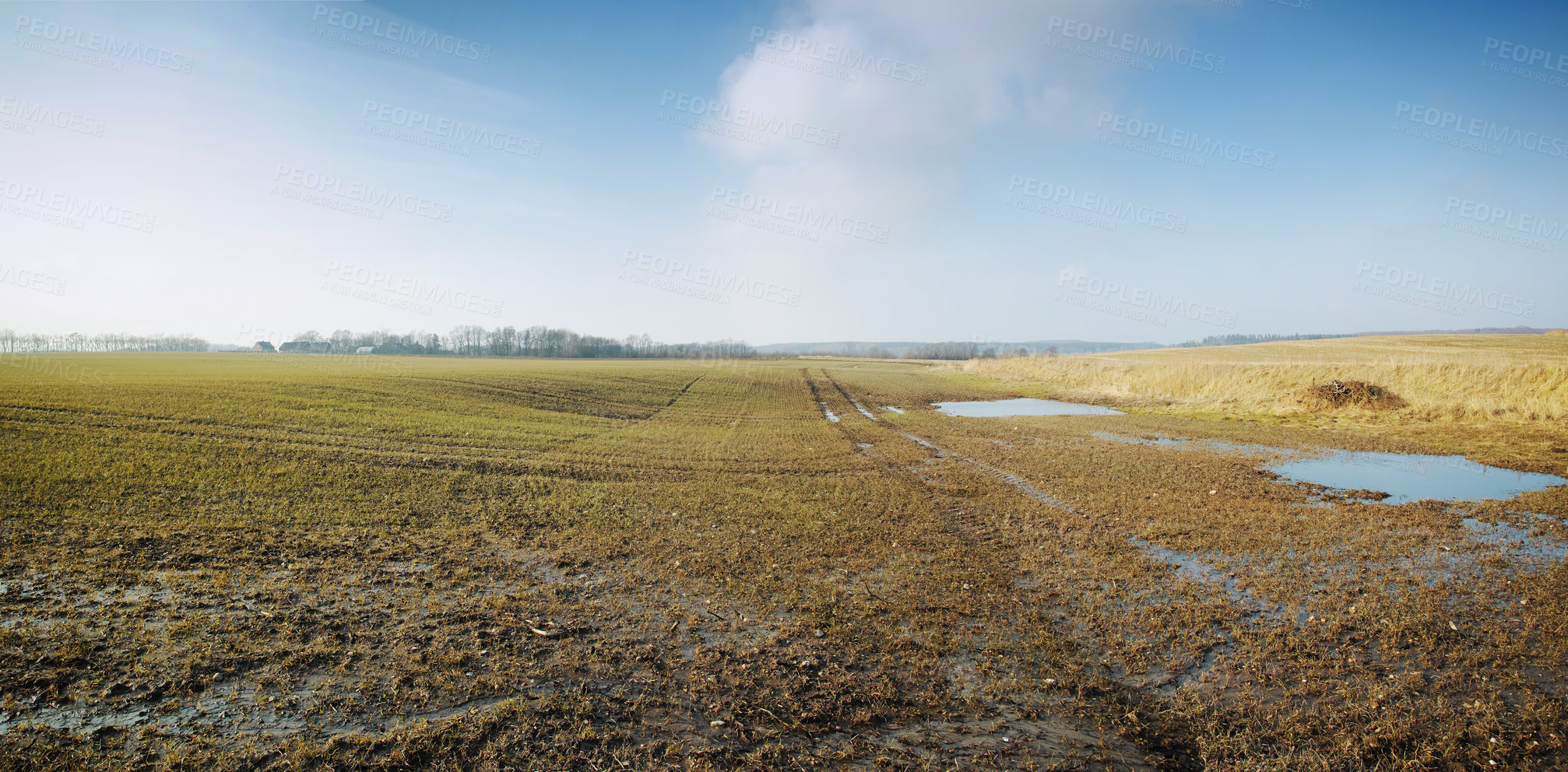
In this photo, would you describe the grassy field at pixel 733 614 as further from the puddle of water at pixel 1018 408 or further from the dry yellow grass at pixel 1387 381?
the puddle of water at pixel 1018 408

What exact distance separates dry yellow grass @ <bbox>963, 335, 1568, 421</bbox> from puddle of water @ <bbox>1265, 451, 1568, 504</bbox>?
1095 cm

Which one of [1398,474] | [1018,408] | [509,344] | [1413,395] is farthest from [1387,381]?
[509,344]

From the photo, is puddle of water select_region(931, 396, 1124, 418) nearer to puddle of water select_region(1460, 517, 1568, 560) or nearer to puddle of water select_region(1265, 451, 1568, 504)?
puddle of water select_region(1265, 451, 1568, 504)

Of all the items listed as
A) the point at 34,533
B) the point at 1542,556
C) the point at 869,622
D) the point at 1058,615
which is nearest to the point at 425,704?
the point at 869,622

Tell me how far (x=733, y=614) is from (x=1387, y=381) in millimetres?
35803

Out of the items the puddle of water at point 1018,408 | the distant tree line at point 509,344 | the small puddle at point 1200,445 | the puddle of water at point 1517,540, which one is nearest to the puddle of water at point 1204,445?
the small puddle at point 1200,445

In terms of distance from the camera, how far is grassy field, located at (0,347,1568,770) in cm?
439

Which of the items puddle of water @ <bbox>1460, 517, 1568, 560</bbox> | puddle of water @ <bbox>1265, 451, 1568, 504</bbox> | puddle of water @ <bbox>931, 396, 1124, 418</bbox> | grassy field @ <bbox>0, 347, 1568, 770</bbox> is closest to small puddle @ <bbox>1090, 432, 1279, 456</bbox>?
puddle of water @ <bbox>1265, 451, 1568, 504</bbox>

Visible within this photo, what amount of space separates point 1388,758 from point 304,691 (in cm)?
810

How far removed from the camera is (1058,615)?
6.56 metres

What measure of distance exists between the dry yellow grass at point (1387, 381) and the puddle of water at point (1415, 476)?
11.0 metres

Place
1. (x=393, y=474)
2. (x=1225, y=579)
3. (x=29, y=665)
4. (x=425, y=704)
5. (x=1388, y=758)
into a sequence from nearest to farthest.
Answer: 1. (x=1388, y=758)
2. (x=425, y=704)
3. (x=29, y=665)
4. (x=1225, y=579)
5. (x=393, y=474)

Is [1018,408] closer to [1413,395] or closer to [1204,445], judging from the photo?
[1204,445]

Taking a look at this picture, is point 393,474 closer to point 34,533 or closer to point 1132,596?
point 34,533
